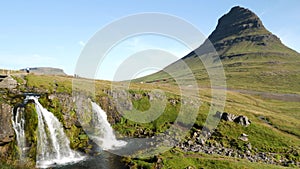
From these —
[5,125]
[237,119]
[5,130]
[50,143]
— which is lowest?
[50,143]

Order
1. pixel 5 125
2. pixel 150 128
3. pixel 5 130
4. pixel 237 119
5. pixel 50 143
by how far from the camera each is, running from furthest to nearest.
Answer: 1. pixel 237 119
2. pixel 150 128
3. pixel 50 143
4. pixel 5 125
5. pixel 5 130

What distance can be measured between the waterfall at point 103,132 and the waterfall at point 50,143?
7.36m

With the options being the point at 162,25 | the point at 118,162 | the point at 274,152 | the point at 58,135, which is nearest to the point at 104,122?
the point at 58,135

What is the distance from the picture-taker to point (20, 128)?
4091 centimetres

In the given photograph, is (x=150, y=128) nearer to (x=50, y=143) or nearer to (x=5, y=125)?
A: (x=50, y=143)

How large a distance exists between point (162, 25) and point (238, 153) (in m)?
27.7

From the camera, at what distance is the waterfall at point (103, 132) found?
5146 centimetres

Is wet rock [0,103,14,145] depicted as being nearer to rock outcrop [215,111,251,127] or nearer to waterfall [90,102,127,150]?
waterfall [90,102,127,150]

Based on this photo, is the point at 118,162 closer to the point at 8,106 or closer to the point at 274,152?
the point at 8,106

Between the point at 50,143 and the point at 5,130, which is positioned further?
the point at 50,143

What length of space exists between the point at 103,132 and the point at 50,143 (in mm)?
13944

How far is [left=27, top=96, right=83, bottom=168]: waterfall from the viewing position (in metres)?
41.8

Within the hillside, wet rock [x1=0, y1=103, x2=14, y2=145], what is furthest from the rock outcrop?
wet rock [x1=0, y1=103, x2=14, y2=145]

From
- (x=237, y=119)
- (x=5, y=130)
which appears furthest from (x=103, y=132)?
(x=237, y=119)
